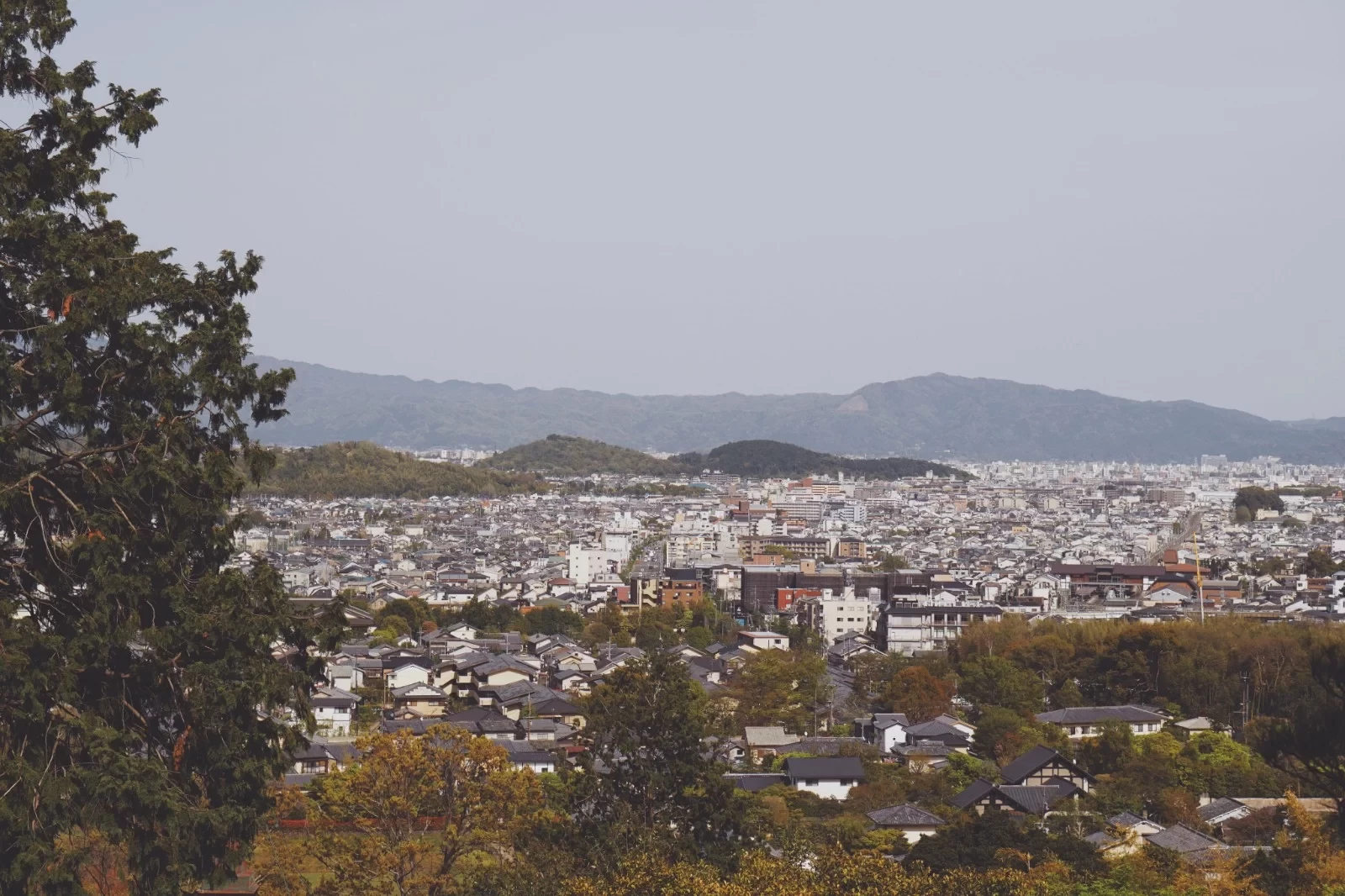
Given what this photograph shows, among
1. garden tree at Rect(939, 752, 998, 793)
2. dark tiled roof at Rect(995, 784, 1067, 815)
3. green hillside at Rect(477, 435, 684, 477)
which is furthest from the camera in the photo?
green hillside at Rect(477, 435, 684, 477)

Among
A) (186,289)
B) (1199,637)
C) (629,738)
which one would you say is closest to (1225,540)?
(1199,637)

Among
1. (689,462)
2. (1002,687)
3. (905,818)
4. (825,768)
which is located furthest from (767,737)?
(689,462)

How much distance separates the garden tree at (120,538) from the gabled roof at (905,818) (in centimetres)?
817

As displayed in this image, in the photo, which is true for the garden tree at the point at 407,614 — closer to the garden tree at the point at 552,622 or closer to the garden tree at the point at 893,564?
the garden tree at the point at 552,622

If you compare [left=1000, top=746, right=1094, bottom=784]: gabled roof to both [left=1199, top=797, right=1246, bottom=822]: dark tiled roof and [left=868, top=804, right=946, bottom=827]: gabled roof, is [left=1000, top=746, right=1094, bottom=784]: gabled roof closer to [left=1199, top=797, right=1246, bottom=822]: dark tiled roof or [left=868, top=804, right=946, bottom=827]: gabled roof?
[left=1199, top=797, right=1246, bottom=822]: dark tiled roof

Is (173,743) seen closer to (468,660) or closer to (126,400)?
(126,400)

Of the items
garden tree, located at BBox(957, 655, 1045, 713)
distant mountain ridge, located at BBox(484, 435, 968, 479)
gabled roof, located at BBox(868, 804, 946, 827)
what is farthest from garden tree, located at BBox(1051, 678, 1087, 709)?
distant mountain ridge, located at BBox(484, 435, 968, 479)

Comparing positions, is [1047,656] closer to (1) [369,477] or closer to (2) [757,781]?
(2) [757,781]

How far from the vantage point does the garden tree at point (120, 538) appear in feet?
15.3

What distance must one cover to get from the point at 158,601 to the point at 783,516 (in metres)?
54.7

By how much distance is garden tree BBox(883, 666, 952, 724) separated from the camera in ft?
58.6

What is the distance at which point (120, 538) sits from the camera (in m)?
4.80

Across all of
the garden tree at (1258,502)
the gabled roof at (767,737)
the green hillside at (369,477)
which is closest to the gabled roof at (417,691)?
the gabled roof at (767,737)

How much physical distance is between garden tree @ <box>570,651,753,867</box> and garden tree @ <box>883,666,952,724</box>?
405 inches
